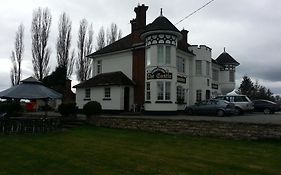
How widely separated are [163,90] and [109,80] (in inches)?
233

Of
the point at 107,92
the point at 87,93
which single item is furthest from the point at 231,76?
the point at 87,93

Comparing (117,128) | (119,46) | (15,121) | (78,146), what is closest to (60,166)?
(78,146)

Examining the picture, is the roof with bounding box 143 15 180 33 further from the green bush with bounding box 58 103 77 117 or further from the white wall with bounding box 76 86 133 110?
the green bush with bounding box 58 103 77 117

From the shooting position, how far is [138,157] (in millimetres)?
10719

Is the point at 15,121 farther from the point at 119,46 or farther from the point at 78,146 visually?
the point at 119,46

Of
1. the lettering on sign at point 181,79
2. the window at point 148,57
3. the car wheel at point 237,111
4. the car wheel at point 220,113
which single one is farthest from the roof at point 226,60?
the car wheel at point 220,113

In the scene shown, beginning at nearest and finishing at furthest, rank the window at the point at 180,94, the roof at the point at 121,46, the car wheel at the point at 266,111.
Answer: the window at the point at 180,94 → the car wheel at the point at 266,111 → the roof at the point at 121,46

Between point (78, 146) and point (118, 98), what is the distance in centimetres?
1528

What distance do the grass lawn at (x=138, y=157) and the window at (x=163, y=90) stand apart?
10683 millimetres

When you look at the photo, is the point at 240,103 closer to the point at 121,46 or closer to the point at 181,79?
the point at 181,79

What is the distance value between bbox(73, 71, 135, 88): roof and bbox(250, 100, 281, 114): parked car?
40.6ft

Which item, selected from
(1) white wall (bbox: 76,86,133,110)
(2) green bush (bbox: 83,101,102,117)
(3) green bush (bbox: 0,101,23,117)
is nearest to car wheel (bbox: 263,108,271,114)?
(1) white wall (bbox: 76,86,133,110)

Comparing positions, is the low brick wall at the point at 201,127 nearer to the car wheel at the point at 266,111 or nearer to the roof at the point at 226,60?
the car wheel at the point at 266,111

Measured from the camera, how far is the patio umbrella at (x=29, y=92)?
58.6ft
